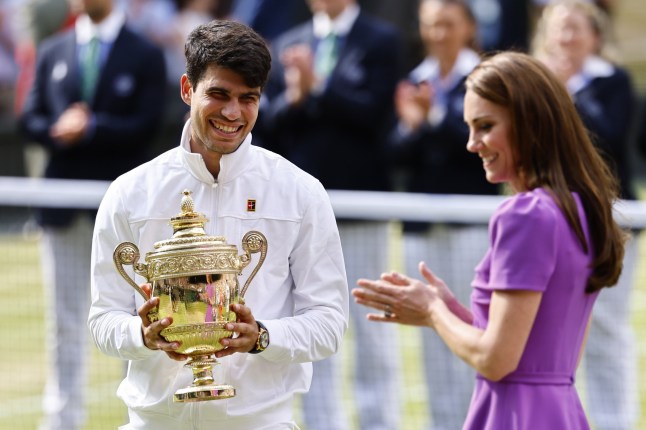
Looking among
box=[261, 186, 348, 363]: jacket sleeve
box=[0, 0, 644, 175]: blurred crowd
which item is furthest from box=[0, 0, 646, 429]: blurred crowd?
box=[261, 186, 348, 363]: jacket sleeve

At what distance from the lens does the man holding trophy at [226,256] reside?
3.82 m

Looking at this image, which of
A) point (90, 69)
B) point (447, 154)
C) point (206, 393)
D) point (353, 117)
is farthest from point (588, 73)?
point (206, 393)

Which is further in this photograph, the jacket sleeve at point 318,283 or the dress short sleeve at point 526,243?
the dress short sleeve at point 526,243

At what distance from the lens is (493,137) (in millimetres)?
4406

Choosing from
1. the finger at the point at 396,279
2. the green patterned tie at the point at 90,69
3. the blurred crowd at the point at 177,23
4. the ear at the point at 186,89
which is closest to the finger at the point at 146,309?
the ear at the point at 186,89

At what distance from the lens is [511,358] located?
4230mm

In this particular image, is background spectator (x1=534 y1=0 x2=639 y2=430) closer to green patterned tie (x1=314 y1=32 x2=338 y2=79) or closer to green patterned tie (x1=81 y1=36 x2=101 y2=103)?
green patterned tie (x1=314 y1=32 x2=338 y2=79)

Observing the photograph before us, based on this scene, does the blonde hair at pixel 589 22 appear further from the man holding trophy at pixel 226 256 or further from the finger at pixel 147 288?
the finger at pixel 147 288

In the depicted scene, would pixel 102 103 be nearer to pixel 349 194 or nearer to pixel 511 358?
pixel 349 194

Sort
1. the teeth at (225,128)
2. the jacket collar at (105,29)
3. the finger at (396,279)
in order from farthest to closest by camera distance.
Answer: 1. the jacket collar at (105,29)
2. the finger at (396,279)
3. the teeth at (225,128)

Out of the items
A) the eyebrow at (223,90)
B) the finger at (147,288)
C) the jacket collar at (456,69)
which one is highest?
the jacket collar at (456,69)

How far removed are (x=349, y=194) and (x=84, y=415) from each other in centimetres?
203

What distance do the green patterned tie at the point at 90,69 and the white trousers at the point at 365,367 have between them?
6.02 feet

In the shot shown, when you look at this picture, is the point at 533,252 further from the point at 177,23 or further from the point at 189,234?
the point at 177,23
